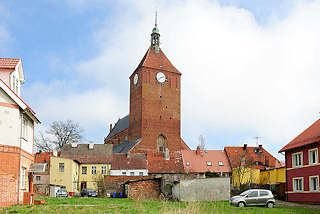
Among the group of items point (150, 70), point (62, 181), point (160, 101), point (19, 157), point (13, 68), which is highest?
point (150, 70)

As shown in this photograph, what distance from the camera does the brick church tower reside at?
Result: 7425 centimetres

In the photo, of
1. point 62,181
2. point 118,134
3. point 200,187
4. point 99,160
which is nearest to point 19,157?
point 200,187

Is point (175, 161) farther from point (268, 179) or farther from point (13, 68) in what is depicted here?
point (13, 68)

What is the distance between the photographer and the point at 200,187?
35844mm

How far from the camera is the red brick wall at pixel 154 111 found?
74250 millimetres

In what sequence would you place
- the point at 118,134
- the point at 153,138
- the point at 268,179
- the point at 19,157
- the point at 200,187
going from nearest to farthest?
the point at 19,157
the point at 200,187
the point at 268,179
the point at 153,138
the point at 118,134

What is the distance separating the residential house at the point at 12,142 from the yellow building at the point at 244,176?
1294 inches

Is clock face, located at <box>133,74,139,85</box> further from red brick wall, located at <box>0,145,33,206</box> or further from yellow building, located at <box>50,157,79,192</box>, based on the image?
red brick wall, located at <box>0,145,33,206</box>

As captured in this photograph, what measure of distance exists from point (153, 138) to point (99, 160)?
15980mm

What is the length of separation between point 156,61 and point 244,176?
3331cm

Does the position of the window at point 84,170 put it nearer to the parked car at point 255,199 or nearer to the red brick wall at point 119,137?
the red brick wall at point 119,137

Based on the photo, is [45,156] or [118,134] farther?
[118,134]

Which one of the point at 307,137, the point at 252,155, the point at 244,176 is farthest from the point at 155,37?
the point at 307,137

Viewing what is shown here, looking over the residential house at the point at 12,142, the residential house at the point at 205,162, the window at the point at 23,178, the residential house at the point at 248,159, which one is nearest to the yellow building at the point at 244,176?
the residential house at the point at 248,159
